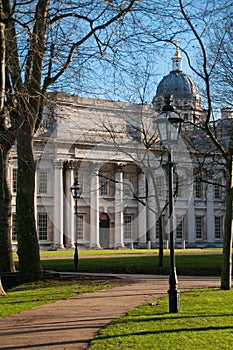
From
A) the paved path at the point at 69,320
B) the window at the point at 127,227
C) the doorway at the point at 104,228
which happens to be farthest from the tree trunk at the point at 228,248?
the window at the point at 127,227

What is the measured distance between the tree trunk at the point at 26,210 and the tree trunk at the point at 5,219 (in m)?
1.95

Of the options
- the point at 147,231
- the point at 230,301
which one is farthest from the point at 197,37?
the point at 147,231

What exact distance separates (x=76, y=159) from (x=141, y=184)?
23.9 feet

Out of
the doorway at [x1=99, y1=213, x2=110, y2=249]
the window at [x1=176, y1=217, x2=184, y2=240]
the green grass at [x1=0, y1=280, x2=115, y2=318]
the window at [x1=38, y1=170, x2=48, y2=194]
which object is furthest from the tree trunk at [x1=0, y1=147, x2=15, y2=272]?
the window at [x1=176, y1=217, x2=184, y2=240]

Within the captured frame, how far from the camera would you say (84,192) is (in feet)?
201

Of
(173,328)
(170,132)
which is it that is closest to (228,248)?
(170,132)

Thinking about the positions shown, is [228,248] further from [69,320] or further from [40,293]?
[69,320]

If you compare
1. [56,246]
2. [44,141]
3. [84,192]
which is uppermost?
[44,141]

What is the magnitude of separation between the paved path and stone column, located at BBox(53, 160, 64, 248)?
A: 44.7 m

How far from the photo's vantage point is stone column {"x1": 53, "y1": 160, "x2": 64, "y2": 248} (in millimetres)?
60406

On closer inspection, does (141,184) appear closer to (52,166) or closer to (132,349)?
(52,166)

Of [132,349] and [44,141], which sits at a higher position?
[44,141]

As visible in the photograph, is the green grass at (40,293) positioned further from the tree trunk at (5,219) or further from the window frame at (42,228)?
the window frame at (42,228)

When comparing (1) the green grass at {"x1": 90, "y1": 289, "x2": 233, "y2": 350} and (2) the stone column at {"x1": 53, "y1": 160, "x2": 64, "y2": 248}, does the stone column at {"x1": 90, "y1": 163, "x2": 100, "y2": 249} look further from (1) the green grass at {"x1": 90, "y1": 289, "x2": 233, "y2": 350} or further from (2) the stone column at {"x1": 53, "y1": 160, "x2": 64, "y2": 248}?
(1) the green grass at {"x1": 90, "y1": 289, "x2": 233, "y2": 350}
